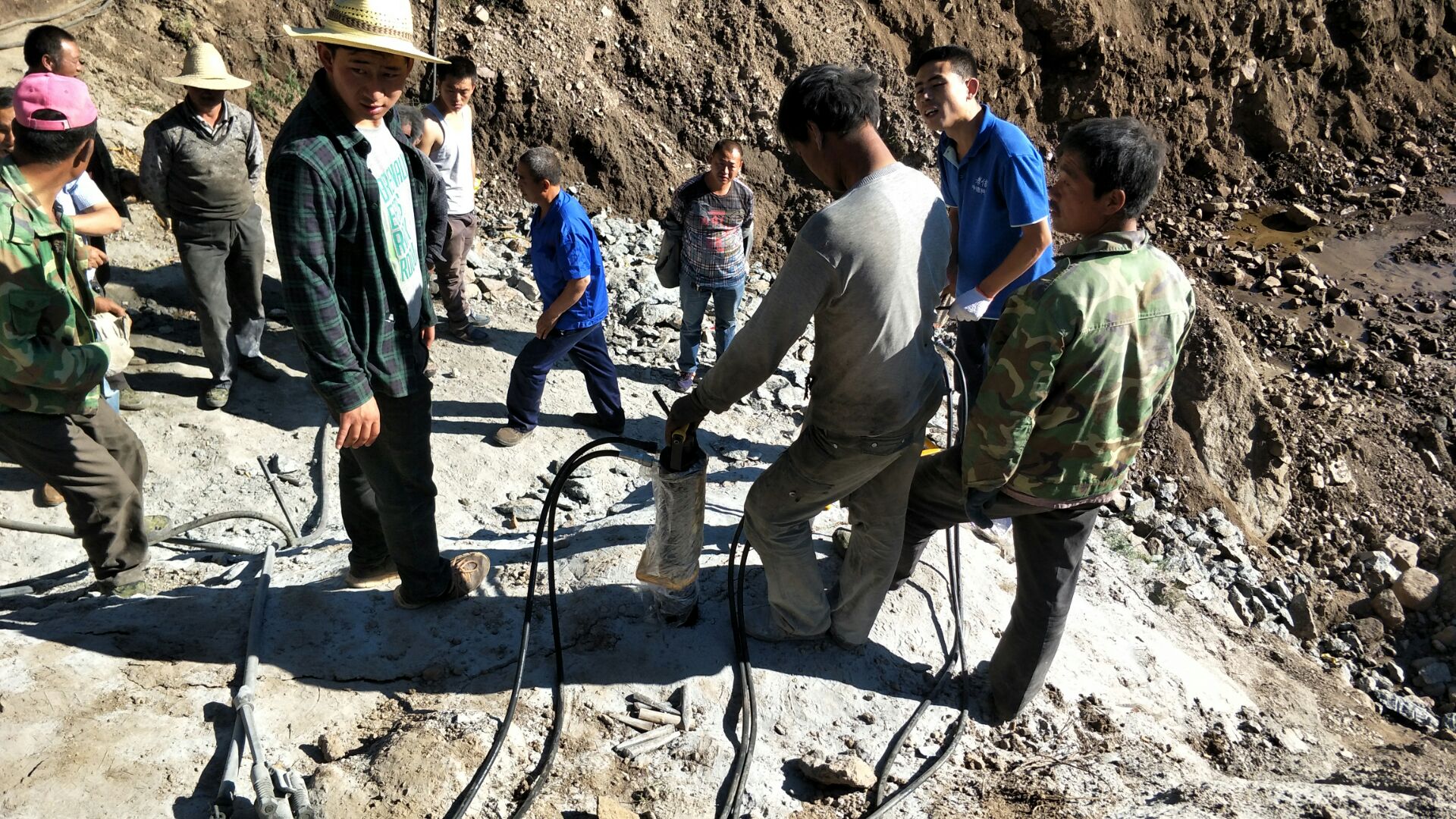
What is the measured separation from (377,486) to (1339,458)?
260 inches

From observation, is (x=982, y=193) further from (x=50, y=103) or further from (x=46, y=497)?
(x=46, y=497)

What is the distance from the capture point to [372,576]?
3.98 m

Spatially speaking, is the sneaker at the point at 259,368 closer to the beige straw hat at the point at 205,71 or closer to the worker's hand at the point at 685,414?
the beige straw hat at the point at 205,71

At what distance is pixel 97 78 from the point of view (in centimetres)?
760

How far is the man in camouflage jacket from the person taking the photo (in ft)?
9.46

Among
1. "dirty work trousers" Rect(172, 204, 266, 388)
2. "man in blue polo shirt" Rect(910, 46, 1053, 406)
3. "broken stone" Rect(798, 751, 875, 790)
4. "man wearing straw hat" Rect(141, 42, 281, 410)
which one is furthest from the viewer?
"dirty work trousers" Rect(172, 204, 266, 388)

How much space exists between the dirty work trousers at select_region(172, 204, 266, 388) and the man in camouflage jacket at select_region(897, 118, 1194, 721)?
453cm

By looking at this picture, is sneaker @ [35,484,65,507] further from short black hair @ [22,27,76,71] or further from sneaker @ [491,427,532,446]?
short black hair @ [22,27,76,71]

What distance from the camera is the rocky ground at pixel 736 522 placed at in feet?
10.5

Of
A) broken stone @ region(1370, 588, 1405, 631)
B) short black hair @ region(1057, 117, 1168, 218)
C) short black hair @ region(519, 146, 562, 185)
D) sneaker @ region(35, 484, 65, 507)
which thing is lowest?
broken stone @ region(1370, 588, 1405, 631)

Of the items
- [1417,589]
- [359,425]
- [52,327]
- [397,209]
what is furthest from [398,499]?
[1417,589]

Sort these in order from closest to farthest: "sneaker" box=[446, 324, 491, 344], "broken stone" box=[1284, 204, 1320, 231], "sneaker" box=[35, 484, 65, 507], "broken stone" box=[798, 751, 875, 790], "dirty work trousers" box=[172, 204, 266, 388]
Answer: "broken stone" box=[798, 751, 875, 790]
"sneaker" box=[35, 484, 65, 507]
"dirty work trousers" box=[172, 204, 266, 388]
"sneaker" box=[446, 324, 491, 344]
"broken stone" box=[1284, 204, 1320, 231]

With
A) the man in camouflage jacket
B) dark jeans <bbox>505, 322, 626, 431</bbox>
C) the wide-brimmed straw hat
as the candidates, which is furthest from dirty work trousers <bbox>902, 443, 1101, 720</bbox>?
dark jeans <bbox>505, 322, 626, 431</bbox>

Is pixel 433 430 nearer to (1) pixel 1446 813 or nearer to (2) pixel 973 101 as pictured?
(2) pixel 973 101
